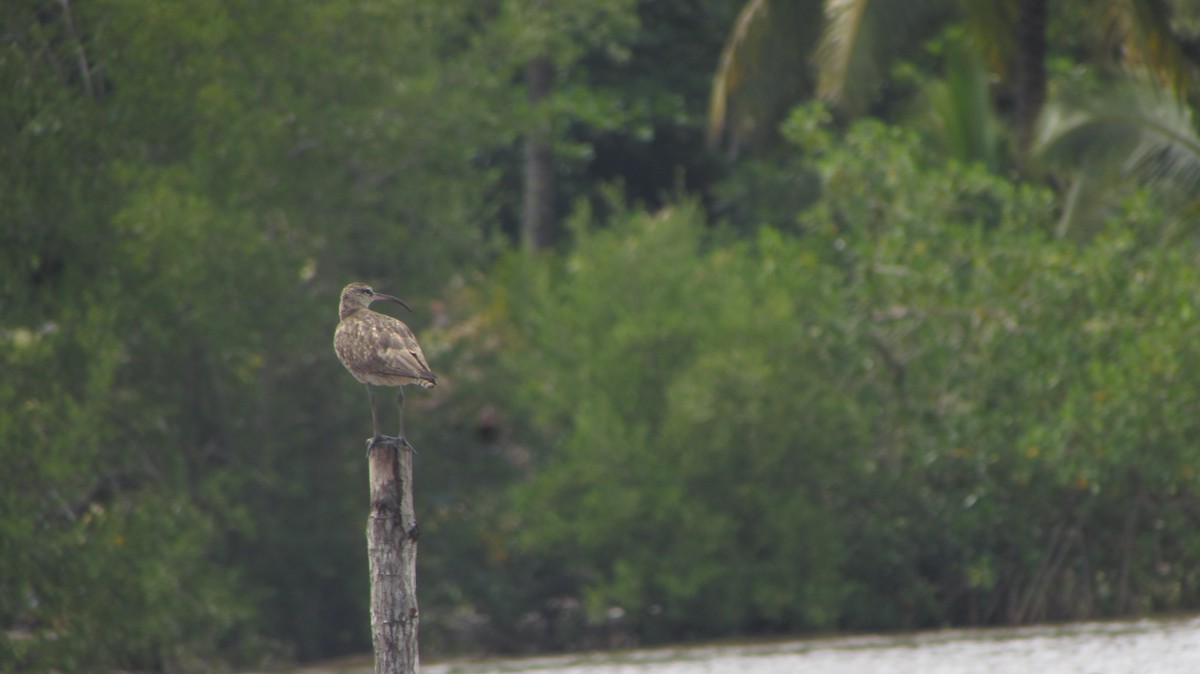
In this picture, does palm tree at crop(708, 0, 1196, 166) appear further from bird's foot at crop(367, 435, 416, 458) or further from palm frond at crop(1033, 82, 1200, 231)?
bird's foot at crop(367, 435, 416, 458)

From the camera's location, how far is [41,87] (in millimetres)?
16906

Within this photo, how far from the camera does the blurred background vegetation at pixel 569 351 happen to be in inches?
667

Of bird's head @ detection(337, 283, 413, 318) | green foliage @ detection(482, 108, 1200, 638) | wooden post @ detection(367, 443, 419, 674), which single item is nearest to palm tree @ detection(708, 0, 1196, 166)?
green foliage @ detection(482, 108, 1200, 638)

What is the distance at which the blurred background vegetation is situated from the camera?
17.0m

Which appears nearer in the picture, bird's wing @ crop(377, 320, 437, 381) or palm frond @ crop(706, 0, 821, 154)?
bird's wing @ crop(377, 320, 437, 381)

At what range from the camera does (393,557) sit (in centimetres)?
880

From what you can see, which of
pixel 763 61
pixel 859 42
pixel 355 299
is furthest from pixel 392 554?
pixel 763 61

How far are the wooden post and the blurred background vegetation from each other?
24.8ft

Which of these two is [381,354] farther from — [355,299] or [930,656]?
[930,656]

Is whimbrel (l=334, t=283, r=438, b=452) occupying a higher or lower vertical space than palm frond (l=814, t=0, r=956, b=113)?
lower

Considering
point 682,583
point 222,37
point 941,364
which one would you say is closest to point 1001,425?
point 941,364

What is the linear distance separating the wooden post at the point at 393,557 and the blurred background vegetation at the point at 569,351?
7.56 metres

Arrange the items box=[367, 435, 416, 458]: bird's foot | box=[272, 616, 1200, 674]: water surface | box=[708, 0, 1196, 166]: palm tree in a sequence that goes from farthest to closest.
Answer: box=[708, 0, 1196, 166]: palm tree < box=[272, 616, 1200, 674]: water surface < box=[367, 435, 416, 458]: bird's foot

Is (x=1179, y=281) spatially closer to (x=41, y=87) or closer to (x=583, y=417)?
(x=583, y=417)
